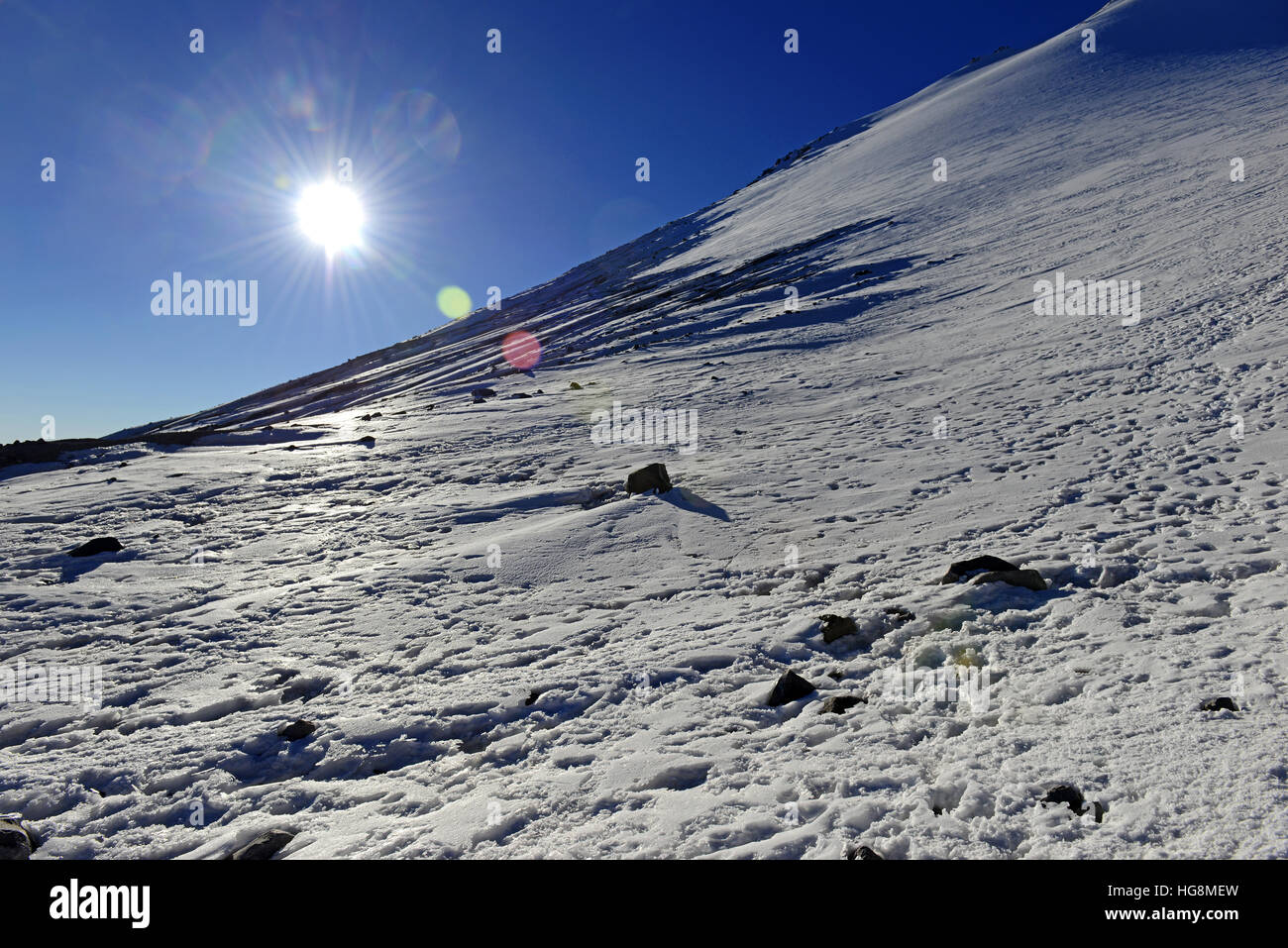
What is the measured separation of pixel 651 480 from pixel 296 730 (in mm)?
6083

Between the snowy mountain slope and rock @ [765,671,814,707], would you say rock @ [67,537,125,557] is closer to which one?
the snowy mountain slope

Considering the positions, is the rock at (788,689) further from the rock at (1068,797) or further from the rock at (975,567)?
the rock at (975,567)

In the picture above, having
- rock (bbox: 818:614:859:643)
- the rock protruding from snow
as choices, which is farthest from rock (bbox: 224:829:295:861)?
rock (bbox: 818:614:859:643)

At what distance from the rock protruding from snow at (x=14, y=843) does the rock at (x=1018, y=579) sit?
7.12 m

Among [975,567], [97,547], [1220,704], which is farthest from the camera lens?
[97,547]

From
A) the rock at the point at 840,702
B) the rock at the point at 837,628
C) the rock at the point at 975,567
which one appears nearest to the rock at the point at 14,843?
the rock at the point at 840,702

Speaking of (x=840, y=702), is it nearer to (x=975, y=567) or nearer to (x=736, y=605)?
(x=736, y=605)

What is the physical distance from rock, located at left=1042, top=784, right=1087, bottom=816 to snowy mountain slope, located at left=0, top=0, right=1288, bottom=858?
106 mm

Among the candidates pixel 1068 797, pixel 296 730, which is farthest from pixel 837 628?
pixel 296 730

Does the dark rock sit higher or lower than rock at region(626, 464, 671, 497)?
lower

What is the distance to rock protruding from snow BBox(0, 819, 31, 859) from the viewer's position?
3.96 meters

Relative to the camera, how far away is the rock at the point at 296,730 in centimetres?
529

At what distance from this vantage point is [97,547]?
950 cm
